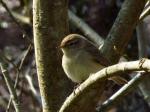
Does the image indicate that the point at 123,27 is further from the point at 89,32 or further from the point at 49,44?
the point at 89,32

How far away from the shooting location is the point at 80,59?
14.8 feet

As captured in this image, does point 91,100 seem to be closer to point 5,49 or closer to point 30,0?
point 30,0

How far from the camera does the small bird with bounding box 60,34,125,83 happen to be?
4.31 m

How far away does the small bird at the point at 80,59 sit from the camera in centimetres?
431

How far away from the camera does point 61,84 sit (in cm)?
384

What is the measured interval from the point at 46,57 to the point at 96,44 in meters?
1.35

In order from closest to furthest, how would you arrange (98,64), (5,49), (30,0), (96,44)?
1. (98,64)
2. (96,44)
3. (30,0)
4. (5,49)

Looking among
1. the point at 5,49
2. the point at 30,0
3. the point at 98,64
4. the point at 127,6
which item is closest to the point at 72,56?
the point at 98,64

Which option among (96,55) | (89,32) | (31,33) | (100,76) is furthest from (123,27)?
(31,33)

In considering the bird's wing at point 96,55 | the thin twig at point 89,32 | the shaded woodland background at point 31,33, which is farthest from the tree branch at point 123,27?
the shaded woodland background at point 31,33

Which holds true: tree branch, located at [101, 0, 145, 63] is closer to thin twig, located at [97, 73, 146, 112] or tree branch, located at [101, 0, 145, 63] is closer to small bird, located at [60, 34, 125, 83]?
→ thin twig, located at [97, 73, 146, 112]

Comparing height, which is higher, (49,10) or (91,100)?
A: (49,10)

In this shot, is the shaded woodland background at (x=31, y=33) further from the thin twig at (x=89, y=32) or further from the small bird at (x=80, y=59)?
the small bird at (x=80, y=59)

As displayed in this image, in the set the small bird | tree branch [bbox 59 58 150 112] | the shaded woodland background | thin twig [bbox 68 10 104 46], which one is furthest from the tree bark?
the shaded woodland background
